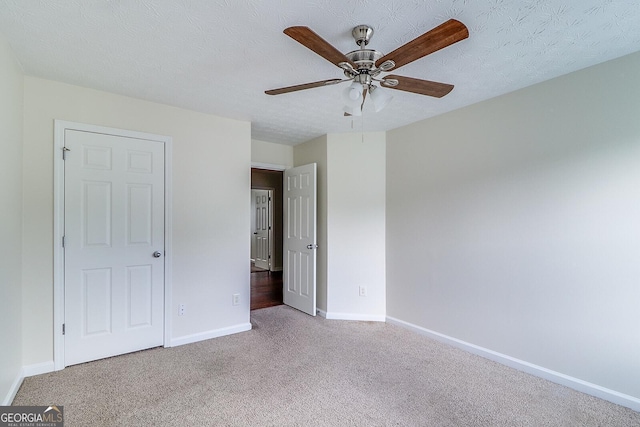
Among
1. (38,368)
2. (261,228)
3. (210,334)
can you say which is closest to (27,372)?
(38,368)

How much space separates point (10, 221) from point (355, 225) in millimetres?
3023

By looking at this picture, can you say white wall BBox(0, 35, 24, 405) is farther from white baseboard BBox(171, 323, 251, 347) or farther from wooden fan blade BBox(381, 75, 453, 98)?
wooden fan blade BBox(381, 75, 453, 98)

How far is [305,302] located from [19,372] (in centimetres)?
264

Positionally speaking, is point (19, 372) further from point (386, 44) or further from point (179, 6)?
point (386, 44)

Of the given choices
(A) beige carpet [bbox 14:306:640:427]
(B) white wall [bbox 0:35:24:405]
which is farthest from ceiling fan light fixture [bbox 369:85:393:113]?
(B) white wall [bbox 0:35:24:405]

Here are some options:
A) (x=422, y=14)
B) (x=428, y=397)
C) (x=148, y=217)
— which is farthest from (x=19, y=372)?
(x=422, y=14)

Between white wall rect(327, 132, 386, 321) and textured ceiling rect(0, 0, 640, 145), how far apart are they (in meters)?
1.10

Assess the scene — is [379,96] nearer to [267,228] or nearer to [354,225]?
[354,225]

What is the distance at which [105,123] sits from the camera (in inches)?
103

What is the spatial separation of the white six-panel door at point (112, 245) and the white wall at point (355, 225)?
1.90m

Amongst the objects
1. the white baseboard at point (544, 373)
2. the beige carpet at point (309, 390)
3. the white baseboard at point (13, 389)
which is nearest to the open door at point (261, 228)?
the beige carpet at point (309, 390)

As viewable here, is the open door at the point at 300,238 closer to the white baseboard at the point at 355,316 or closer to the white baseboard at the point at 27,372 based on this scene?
the white baseboard at the point at 355,316

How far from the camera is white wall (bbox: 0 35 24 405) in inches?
72.1

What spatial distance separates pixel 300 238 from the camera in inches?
159
